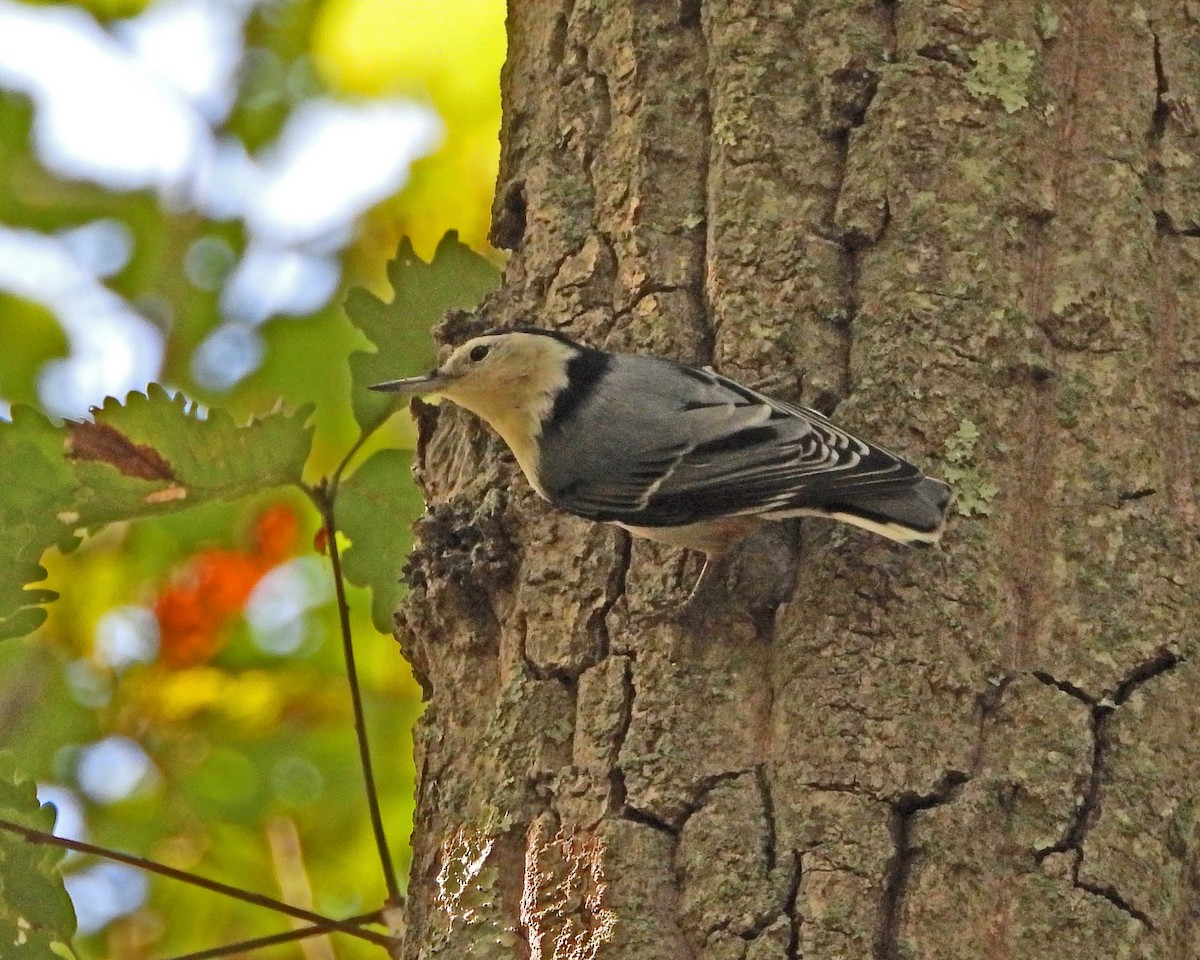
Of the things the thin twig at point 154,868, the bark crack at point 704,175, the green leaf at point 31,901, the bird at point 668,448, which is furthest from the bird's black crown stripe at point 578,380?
the green leaf at point 31,901

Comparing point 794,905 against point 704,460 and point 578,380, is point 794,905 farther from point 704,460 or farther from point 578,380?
point 578,380

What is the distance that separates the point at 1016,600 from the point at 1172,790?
0.89 ft

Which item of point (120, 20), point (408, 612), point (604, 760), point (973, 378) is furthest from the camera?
point (120, 20)

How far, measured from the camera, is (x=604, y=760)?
5.53ft

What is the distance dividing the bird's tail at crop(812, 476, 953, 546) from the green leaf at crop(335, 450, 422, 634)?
725 mm

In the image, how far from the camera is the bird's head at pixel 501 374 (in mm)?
2062

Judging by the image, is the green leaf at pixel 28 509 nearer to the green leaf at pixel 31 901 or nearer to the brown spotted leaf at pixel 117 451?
the brown spotted leaf at pixel 117 451

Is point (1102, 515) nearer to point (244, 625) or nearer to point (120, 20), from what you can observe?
point (244, 625)

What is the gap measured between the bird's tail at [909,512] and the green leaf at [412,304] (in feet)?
2.52

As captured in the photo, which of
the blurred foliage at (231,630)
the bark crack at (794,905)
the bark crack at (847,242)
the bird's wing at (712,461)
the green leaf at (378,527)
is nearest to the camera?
the bark crack at (794,905)

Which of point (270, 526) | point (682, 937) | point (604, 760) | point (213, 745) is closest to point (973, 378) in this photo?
point (604, 760)

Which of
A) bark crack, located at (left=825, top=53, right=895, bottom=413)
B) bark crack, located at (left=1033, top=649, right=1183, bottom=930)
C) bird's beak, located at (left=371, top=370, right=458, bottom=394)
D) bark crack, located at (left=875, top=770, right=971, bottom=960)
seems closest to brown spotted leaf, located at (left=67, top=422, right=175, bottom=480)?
bird's beak, located at (left=371, top=370, right=458, bottom=394)

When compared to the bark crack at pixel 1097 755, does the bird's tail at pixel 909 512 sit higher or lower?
higher

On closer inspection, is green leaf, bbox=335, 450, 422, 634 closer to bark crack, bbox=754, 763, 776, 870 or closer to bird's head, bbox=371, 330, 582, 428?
bird's head, bbox=371, 330, 582, 428
